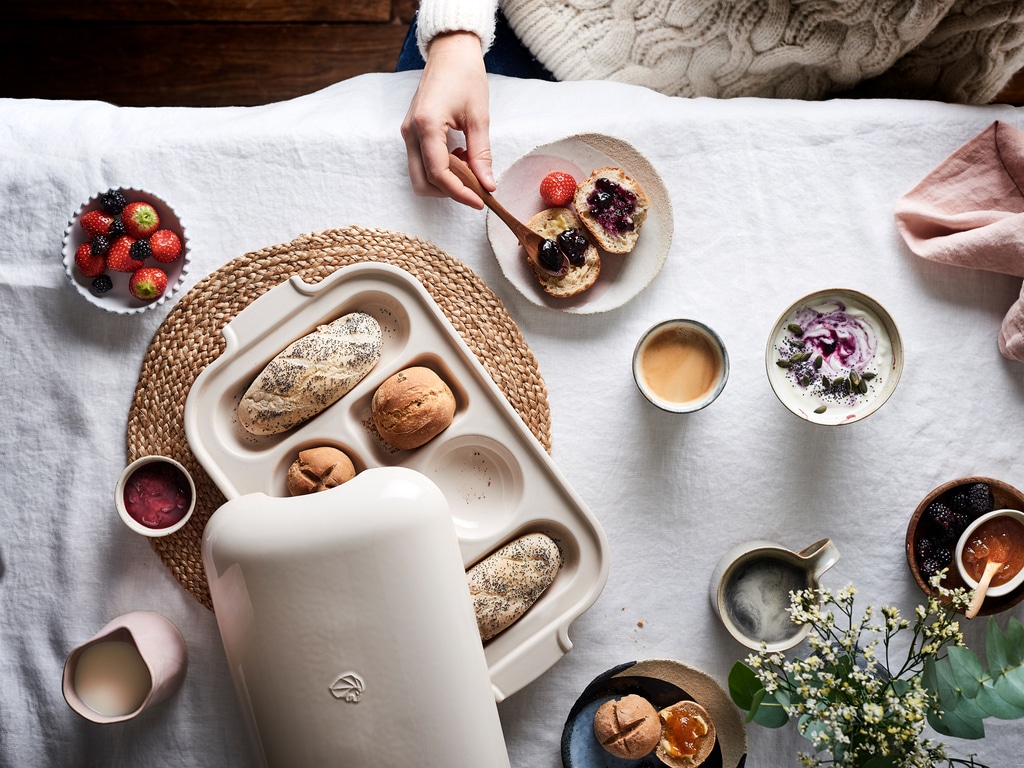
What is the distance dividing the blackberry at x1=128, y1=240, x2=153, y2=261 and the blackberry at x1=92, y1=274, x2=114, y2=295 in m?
0.06

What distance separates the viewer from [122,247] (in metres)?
1.12

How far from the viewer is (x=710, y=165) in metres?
1.19

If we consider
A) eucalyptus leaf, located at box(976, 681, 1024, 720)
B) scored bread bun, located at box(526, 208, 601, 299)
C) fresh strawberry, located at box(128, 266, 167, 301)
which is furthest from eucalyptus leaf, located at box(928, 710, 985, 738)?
fresh strawberry, located at box(128, 266, 167, 301)

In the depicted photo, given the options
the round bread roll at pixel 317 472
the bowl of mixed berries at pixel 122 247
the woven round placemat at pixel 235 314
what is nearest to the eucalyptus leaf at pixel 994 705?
the woven round placemat at pixel 235 314

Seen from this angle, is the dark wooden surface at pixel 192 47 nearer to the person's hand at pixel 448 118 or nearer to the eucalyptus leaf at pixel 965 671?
the person's hand at pixel 448 118

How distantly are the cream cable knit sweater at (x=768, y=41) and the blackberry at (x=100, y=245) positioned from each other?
0.59 meters

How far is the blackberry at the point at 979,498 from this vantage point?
3.62 ft

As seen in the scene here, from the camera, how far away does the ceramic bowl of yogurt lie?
1099 millimetres

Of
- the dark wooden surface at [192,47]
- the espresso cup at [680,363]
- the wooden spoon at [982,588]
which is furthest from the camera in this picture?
the dark wooden surface at [192,47]

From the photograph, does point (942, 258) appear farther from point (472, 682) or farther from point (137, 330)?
point (137, 330)

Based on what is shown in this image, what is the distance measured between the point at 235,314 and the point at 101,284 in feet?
0.67

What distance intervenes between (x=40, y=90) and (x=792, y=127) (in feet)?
5.68

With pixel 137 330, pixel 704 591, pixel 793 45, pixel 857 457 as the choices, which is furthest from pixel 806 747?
pixel 137 330

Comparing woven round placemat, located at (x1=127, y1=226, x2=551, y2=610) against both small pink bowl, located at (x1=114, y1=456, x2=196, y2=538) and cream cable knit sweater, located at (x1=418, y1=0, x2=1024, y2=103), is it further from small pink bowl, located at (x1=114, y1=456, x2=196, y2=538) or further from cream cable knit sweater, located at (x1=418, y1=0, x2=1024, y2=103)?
cream cable knit sweater, located at (x1=418, y1=0, x2=1024, y2=103)
